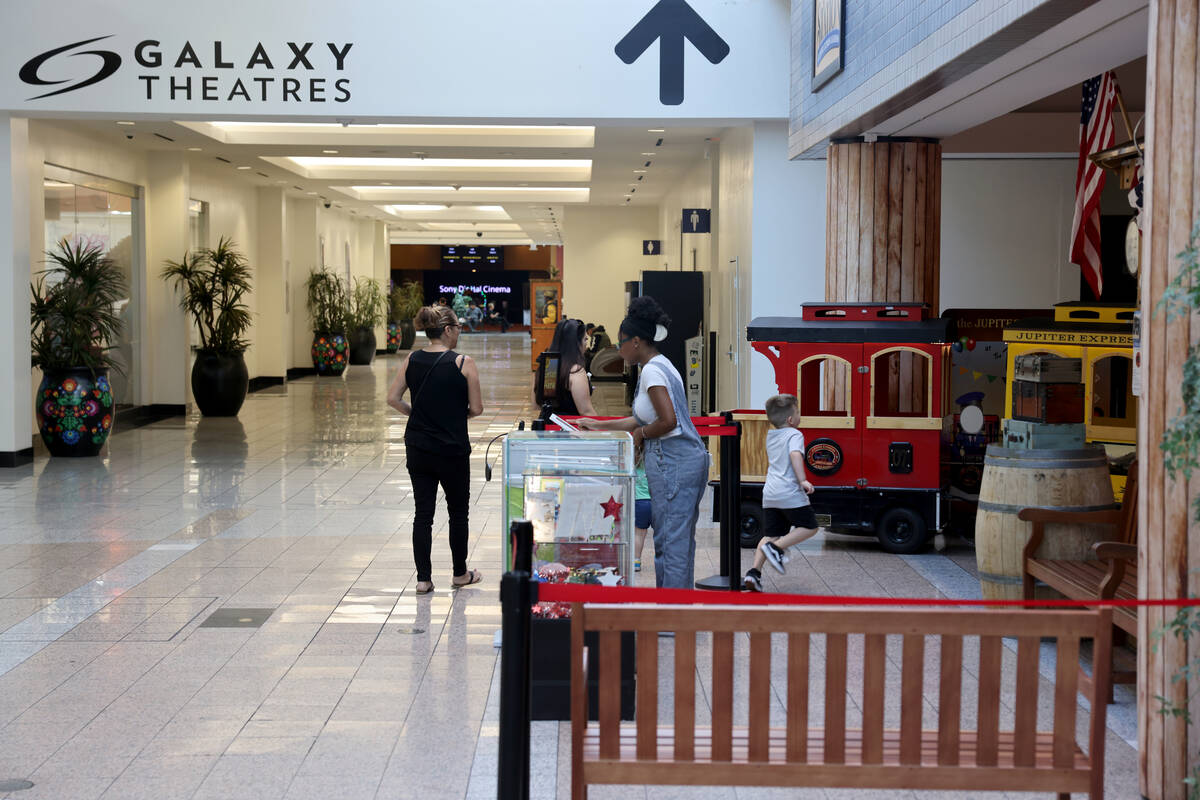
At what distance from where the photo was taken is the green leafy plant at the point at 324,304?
2427 centimetres

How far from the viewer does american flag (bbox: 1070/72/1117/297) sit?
8266 mm

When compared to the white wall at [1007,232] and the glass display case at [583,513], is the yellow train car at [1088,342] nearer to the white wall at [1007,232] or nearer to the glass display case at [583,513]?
the glass display case at [583,513]

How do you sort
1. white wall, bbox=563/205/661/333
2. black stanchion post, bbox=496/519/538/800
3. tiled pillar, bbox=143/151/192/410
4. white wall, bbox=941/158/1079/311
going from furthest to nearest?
white wall, bbox=563/205/661/333 < tiled pillar, bbox=143/151/192/410 < white wall, bbox=941/158/1079/311 < black stanchion post, bbox=496/519/538/800

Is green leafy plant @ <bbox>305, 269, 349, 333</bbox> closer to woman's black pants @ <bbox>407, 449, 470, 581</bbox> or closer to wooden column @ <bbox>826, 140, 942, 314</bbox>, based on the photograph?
wooden column @ <bbox>826, 140, 942, 314</bbox>

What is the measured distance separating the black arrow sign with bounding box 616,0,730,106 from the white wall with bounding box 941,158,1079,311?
2698 millimetres

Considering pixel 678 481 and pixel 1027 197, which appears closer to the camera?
pixel 678 481

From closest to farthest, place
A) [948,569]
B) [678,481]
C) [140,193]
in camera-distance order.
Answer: [678,481] < [948,569] < [140,193]

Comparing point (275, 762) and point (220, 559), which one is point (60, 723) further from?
point (220, 559)

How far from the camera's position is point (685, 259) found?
18875 millimetres

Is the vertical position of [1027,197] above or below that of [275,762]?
above

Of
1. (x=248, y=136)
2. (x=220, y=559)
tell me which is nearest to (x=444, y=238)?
(x=248, y=136)

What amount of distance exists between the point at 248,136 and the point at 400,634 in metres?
10.4

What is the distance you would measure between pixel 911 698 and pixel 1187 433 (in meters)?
1.04

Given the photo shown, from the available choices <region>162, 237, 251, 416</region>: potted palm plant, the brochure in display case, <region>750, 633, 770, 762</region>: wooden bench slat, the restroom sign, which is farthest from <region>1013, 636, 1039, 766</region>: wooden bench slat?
<region>162, 237, 251, 416</region>: potted palm plant
